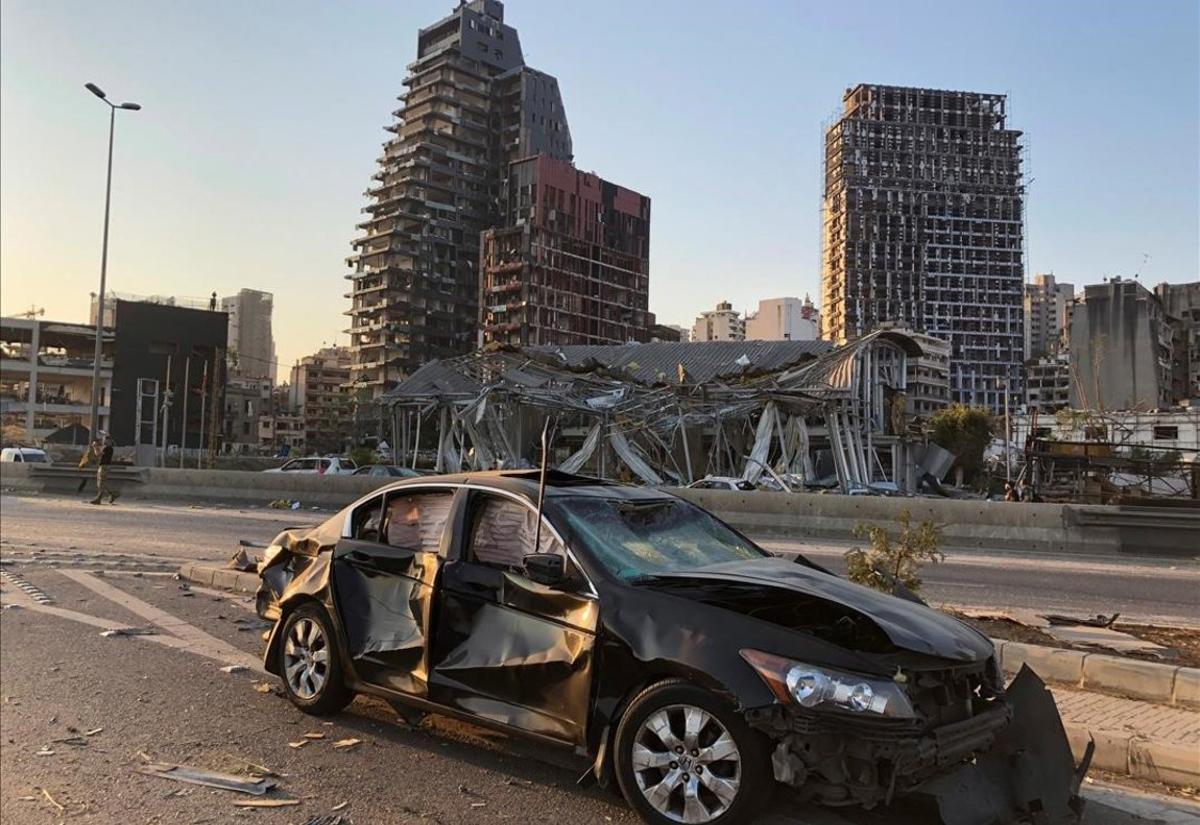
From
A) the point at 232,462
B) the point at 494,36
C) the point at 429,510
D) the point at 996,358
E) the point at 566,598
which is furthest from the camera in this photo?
the point at 996,358

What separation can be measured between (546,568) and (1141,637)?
250 inches

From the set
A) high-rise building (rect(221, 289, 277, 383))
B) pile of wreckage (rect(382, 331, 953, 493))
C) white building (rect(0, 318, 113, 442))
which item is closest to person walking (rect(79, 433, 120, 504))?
pile of wreckage (rect(382, 331, 953, 493))

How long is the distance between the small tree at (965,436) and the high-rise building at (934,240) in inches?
2894

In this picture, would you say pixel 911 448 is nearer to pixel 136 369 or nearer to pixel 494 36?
pixel 136 369

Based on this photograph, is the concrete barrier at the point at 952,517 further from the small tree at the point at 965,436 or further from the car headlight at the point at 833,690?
the small tree at the point at 965,436

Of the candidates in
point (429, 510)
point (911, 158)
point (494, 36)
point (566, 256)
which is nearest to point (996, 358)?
point (911, 158)

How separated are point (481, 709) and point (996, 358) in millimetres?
172944

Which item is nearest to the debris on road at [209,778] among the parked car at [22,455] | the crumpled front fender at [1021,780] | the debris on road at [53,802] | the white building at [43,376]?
the debris on road at [53,802]

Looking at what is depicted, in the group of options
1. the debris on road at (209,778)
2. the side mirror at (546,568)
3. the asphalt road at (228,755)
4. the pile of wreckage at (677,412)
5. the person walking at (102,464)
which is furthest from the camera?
the pile of wreckage at (677,412)

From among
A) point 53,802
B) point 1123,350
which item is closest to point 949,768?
point 53,802

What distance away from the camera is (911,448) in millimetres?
54344

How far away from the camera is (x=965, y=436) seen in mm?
86875

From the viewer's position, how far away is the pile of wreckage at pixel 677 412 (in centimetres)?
3675

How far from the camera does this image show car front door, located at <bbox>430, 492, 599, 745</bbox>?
4164 mm
